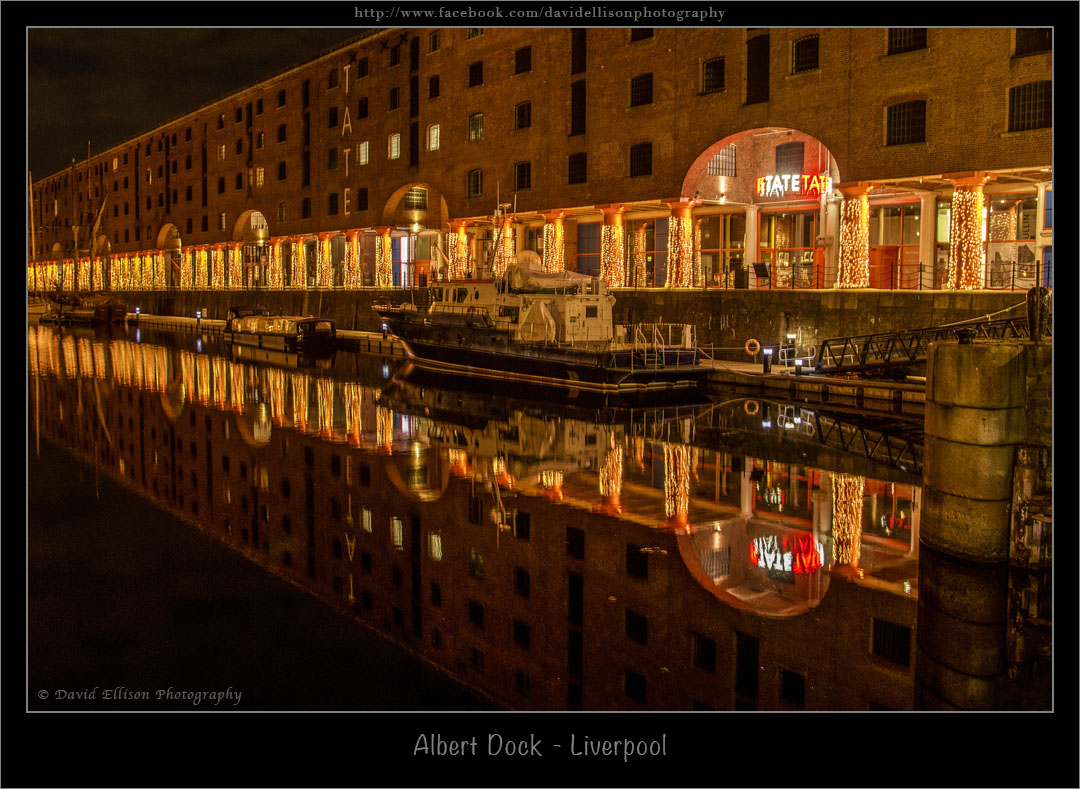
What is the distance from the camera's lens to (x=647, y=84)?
121 feet

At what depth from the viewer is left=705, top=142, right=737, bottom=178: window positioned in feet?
123

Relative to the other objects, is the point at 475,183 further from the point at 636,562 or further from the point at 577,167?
the point at 636,562

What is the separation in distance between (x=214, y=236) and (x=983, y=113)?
59.5 metres

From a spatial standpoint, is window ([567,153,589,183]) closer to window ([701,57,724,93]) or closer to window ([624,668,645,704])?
window ([701,57,724,93])

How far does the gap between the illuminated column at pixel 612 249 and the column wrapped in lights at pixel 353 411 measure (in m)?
13.1

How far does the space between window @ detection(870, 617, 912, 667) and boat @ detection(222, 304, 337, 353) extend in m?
38.0

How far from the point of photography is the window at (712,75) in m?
34.3

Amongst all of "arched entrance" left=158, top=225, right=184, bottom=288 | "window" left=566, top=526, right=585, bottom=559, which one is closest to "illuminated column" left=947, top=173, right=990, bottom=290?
"window" left=566, top=526, right=585, bottom=559

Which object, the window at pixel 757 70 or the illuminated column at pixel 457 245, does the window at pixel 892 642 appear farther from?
the illuminated column at pixel 457 245

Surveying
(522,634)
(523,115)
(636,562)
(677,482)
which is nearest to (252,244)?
(523,115)

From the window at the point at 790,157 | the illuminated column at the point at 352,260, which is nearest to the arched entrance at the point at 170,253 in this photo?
the illuminated column at the point at 352,260

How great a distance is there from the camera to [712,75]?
114 ft

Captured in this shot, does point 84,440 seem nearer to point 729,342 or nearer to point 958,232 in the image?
point 729,342

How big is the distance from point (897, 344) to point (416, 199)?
3417cm
